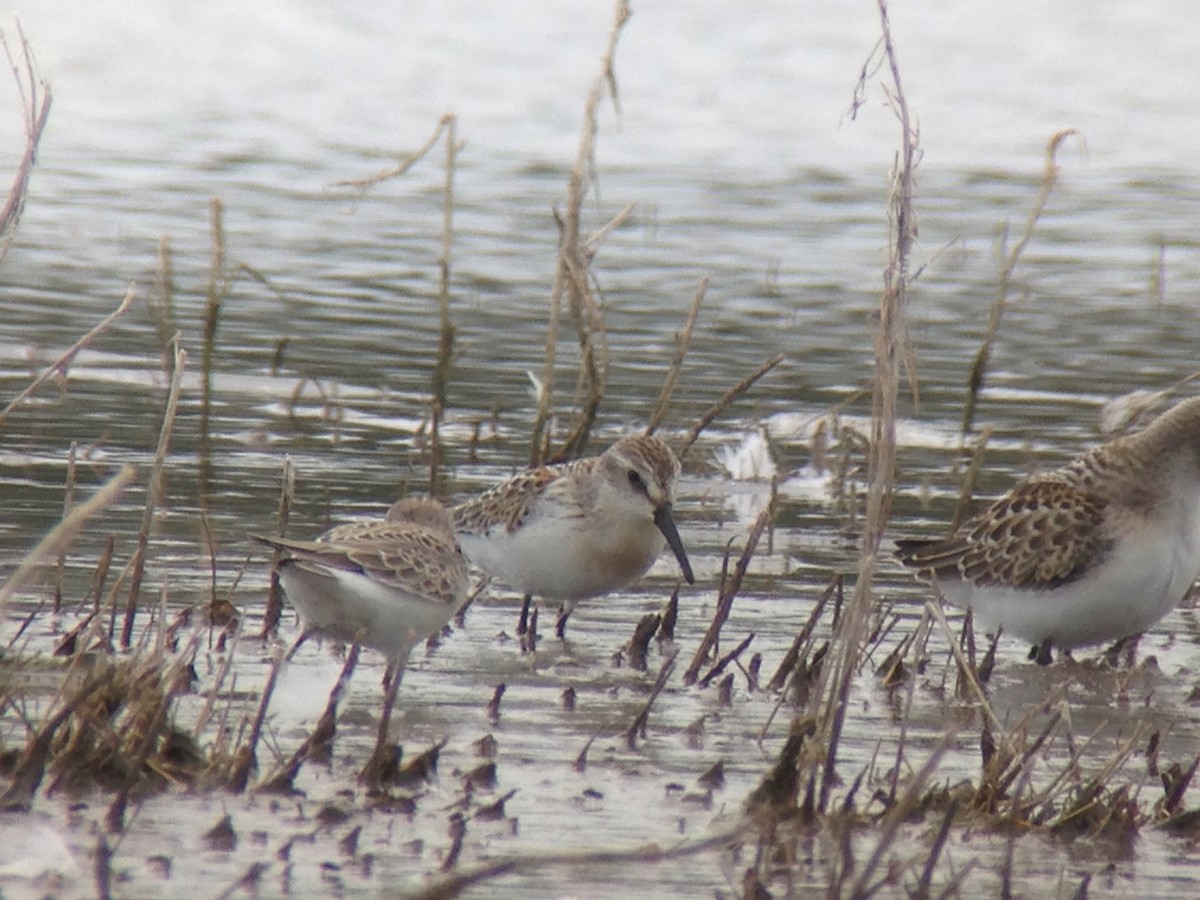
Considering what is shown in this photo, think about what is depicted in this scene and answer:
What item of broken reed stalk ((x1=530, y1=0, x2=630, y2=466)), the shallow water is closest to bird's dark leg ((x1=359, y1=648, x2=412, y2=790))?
the shallow water

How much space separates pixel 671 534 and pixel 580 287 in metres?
1.75

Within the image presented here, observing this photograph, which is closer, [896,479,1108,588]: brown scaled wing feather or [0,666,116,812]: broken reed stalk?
[0,666,116,812]: broken reed stalk

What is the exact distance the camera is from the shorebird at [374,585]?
681 cm

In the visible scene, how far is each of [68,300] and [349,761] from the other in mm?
8902

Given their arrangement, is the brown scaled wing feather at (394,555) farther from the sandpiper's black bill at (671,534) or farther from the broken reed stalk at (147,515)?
the sandpiper's black bill at (671,534)

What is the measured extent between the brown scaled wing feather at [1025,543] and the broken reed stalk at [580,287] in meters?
2.06

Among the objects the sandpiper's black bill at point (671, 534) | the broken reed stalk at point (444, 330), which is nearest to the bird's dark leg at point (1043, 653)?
the sandpiper's black bill at point (671, 534)

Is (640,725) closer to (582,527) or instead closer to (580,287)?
(582,527)

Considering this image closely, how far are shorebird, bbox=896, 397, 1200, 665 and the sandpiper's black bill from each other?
3.36 feet

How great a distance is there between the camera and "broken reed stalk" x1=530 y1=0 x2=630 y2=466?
962 centimetres

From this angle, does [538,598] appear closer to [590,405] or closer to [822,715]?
[590,405]

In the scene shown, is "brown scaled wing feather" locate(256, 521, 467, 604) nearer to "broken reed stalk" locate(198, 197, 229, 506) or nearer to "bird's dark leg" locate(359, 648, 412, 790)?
"bird's dark leg" locate(359, 648, 412, 790)

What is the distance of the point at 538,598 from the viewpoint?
30.4ft

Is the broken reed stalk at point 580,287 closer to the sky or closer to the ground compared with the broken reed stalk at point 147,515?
closer to the sky
